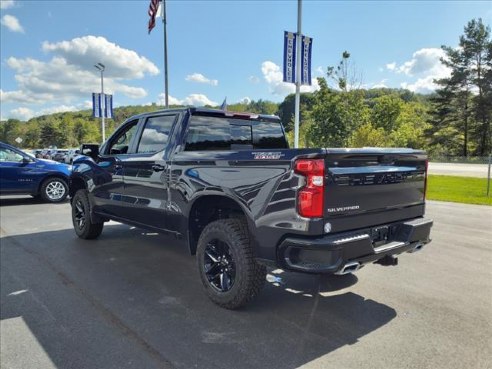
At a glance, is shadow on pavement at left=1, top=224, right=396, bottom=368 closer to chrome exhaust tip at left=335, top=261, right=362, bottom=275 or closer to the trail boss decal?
chrome exhaust tip at left=335, top=261, right=362, bottom=275

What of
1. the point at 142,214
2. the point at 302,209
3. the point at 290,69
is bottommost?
the point at 142,214

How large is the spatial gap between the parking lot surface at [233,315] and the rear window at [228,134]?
159cm

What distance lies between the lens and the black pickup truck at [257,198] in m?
3.14

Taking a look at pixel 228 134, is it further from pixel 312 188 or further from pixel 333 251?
pixel 333 251

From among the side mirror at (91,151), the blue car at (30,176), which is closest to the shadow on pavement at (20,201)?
the blue car at (30,176)

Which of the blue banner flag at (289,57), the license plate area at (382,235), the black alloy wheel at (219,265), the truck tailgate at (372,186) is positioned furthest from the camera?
the blue banner flag at (289,57)

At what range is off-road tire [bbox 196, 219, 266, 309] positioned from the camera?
3.60 metres

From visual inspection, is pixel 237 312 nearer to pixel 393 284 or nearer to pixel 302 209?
pixel 302 209

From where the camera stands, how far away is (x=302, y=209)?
→ 313cm

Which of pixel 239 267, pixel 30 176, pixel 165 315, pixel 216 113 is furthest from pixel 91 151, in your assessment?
pixel 30 176

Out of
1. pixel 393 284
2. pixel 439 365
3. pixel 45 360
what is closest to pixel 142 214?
pixel 45 360

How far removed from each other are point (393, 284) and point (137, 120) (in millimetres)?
3769

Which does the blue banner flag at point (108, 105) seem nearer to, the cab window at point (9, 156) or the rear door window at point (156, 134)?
the cab window at point (9, 156)

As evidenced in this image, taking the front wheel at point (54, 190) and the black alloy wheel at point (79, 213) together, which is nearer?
the black alloy wheel at point (79, 213)
